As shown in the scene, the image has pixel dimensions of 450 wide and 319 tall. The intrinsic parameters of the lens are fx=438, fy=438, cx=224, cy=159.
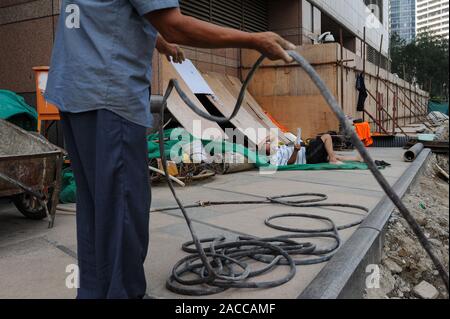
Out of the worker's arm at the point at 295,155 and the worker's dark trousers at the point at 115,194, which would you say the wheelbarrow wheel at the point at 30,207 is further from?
the worker's arm at the point at 295,155

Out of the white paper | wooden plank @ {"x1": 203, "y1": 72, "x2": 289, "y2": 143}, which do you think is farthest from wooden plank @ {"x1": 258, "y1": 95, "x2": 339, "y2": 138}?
the white paper

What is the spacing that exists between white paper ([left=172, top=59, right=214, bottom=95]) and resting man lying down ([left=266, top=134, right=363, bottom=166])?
7.51 ft

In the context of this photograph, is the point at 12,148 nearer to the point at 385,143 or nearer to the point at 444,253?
the point at 444,253

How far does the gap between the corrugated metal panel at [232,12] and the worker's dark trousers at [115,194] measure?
29.2 feet

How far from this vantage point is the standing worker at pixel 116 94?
1985 mm

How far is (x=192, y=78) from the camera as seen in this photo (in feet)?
31.8

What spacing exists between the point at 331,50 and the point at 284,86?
1.65 m

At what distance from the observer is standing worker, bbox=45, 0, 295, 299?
1.99 metres

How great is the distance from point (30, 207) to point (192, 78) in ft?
19.3

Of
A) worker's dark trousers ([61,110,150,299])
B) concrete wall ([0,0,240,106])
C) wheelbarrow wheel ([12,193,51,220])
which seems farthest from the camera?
concrete wall ([0,0,240,106])

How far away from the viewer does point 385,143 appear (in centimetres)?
1308

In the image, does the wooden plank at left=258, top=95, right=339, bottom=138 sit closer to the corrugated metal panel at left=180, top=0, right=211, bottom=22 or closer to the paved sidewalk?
the corrugated metal panel at left=180, top=0, right=211, bottom=22

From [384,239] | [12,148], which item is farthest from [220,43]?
[12,148]
